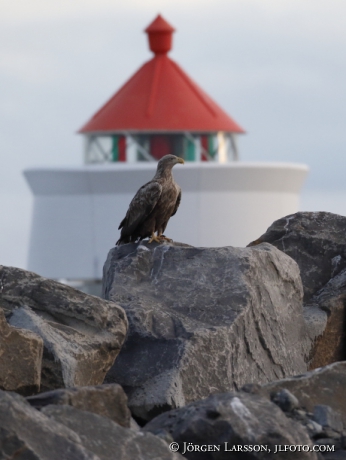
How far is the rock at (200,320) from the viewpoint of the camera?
8.12 m

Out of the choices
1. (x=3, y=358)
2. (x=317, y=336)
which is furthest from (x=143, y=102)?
(x=3, y=358)

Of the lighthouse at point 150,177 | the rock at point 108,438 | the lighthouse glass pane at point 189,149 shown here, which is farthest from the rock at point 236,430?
the lighthouse glass pane at point 189,149

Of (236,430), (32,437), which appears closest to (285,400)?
(236,430)

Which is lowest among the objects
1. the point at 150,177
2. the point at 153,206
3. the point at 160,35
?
the point at 150,177

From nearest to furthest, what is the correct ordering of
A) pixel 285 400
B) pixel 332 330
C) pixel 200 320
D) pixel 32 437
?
pixel 32 437, pixel 285 400, pixel 200 320, pixel 332 330

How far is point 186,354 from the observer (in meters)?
8.12

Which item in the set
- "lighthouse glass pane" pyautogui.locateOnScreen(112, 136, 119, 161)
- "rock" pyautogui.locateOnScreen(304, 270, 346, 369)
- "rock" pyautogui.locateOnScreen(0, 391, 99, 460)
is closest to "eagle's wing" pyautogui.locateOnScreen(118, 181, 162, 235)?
"rock" pyautogui.locateOnScreen(304, 270, 346, 369)

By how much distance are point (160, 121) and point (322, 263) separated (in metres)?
25.5

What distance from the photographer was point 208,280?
29.1 ft

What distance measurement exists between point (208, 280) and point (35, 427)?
3.30m

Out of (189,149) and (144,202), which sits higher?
(144,202)

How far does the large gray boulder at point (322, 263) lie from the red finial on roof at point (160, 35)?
88.8 feet

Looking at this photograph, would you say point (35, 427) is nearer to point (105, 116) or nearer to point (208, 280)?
point (208, 280)

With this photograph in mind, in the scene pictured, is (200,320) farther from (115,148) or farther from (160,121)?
(115,148)
